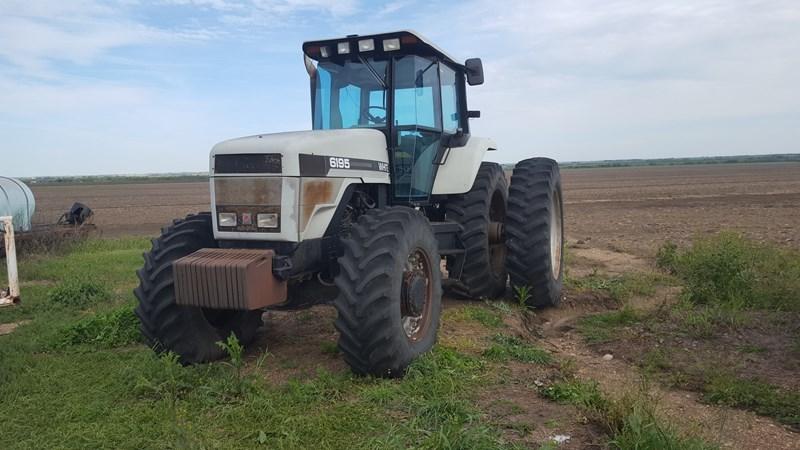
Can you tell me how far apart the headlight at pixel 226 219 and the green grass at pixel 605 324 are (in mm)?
3480

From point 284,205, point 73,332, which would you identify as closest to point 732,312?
→ point 284,205

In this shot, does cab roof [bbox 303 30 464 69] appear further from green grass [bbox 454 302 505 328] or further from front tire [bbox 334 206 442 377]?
green grass [bbox 454 302 505 328]

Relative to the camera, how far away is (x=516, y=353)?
5211 millimetres

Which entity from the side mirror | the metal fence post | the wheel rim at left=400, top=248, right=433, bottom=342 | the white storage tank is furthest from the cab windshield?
the white storage tank

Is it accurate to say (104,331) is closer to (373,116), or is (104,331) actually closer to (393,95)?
(373,116)

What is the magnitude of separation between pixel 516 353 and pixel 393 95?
8.25ft

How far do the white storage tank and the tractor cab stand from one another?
926 cm

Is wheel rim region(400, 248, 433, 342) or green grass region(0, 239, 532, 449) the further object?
wheel rim region(400, 248, 433, 342)

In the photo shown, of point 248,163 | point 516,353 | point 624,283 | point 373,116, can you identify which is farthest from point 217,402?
point 624,283

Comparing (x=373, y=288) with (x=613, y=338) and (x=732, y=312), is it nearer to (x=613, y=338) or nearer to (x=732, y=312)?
(x=613, y=338)

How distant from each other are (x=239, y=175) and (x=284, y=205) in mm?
435

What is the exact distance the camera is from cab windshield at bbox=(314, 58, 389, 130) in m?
5.88

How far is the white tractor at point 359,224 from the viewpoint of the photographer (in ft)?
14.2

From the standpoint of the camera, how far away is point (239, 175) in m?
4.68
